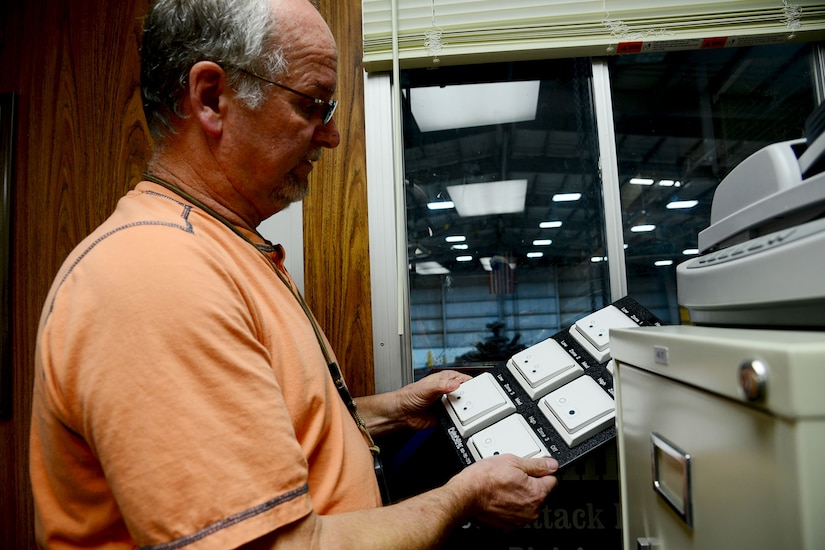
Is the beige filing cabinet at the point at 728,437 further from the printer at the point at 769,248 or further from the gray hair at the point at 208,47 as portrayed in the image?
the gray hair at the point at 208,47

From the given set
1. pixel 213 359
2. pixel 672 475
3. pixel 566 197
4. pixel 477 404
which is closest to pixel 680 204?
pixel 566 197

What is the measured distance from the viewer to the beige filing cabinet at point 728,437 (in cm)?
32

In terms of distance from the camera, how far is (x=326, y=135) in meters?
0.96

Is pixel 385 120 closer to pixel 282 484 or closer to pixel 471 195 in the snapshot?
pixel 471 195

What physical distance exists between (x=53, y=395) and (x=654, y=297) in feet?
5.17

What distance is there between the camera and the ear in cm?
77

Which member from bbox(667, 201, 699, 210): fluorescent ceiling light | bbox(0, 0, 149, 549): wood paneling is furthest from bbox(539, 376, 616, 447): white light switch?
bbox(0, 0, 149, 549): wood paneling

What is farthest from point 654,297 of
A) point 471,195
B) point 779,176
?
point 779,176

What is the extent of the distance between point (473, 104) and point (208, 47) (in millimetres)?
1025

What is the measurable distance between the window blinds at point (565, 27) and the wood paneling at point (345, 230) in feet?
0.32

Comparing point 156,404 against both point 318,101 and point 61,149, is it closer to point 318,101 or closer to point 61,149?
point 318,101

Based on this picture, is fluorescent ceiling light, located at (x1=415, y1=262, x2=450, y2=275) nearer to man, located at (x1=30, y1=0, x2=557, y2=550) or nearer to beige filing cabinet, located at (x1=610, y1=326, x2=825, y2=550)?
man, located at (x1=30, y1=0, x2=557, y2=550)

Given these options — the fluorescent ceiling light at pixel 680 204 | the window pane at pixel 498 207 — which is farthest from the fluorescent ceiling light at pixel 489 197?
the fluorescent ceiling light at pixel 680 204

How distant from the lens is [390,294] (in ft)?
4.72
